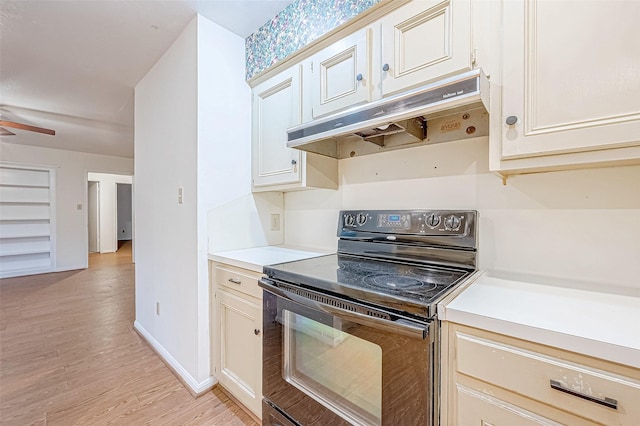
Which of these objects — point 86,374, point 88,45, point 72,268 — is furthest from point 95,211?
point 86,374

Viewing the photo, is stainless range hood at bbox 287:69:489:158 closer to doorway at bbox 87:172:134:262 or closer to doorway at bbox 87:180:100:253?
doorway at bbox 87:172:134:262

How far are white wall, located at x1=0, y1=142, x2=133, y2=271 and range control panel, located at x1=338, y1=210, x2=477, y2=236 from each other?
5960mm

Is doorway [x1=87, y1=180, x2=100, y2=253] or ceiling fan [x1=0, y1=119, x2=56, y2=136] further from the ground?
ceiling fan [x1=0, y1=119, x2=56, y2=136]

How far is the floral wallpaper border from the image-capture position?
4.76 ft

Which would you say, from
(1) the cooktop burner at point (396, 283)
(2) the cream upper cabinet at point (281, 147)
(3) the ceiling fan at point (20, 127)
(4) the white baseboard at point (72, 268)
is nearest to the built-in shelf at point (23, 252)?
(4) the white baseboard at point (72, 268)

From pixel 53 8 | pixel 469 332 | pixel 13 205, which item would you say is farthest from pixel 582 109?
pixel 13 205

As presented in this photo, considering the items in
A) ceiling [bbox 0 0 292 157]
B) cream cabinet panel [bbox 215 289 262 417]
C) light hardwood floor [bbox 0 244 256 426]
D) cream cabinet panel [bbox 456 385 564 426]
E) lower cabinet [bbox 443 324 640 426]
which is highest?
ceiling [bbox 0 0 292 157]

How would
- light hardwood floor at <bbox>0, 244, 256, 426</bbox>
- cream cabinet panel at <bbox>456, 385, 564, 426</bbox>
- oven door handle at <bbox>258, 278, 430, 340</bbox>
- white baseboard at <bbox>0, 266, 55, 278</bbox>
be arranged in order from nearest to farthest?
cream cabinet panel at <bbox>456, 385, 564, 426</bbox>, oven door handle at <bbox>258, 278, 430, 340</bbox>, light hardwood floor at <bbox>0, 244, 256, 426</bbox>, white baseboard at <bbox>0, 266, 55, 278</bbox>

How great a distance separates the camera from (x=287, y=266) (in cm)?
133

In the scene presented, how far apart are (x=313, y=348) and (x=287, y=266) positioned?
0.38m

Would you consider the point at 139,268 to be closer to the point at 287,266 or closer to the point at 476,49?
the point at 287,266

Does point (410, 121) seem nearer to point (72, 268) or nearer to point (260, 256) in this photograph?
point (260, 256)


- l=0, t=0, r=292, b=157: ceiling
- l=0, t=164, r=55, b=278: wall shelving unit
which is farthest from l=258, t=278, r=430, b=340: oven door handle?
l=0, t=164, r=55, b=278: wall shelving unit

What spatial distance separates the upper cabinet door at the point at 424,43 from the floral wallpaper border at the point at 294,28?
23cm
